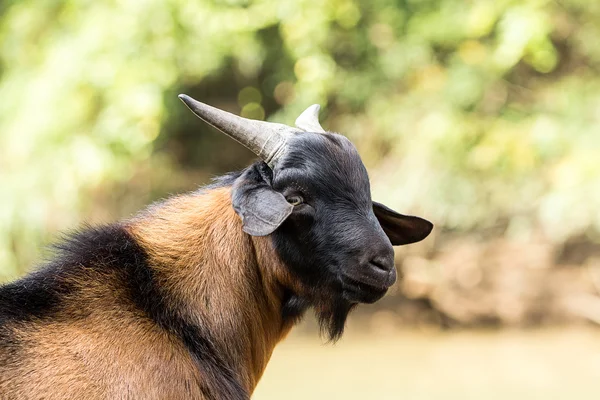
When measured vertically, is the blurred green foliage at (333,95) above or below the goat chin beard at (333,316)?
below

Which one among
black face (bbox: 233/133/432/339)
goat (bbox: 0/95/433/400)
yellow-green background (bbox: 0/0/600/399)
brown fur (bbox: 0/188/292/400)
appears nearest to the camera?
brown fur (bbox: 0/188/292/400)

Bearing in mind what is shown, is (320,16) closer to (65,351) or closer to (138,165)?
(138,165)

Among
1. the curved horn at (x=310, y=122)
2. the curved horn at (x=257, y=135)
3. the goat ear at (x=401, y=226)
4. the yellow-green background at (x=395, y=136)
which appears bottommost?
the yellow-green background at (x=395, y=136)

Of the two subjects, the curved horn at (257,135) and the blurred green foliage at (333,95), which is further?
the blurred green foliage at (333,95)

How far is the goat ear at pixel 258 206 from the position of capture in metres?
3.93

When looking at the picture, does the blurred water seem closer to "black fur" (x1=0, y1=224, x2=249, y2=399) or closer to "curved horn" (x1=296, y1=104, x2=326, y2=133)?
"curved horn" (x1=296, y1=104, x2=326, y2=133)

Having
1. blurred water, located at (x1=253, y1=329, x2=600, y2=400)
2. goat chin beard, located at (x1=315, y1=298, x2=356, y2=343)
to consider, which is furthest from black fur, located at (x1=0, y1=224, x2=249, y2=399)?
blurred water, located at (x1=253, y1=329, x2=600, y2=400)

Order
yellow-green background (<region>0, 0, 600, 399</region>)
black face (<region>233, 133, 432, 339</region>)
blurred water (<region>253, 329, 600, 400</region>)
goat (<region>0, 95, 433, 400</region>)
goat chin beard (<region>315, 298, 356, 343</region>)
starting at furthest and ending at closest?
1. yellow-green background (<region>0, 0, 600, 399</region>)
2. blurred water (<region>253, 329, 600, 400</region>)
3. goat chin beard (<region>315, 298, 356, 343</region>)
4. black face (<region>233, 133, 432, 339</region>)
5. goat (<region>0, 95, 433, 400</region>)

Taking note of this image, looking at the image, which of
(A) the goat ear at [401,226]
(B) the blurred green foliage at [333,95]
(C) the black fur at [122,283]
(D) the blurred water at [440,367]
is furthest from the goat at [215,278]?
(B) the blurred green foliage at [333,95]

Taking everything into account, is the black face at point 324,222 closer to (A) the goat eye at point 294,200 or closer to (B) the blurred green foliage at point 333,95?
→ (A) the goat eye at point 294,200

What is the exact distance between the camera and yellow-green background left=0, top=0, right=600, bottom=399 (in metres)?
11.6

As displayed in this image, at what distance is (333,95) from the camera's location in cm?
1360

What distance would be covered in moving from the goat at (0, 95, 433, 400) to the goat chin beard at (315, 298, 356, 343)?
0.01 m

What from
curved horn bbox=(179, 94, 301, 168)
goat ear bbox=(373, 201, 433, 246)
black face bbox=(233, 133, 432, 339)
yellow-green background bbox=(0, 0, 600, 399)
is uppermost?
curved horn bbox=(179, 94, 301, 168)
